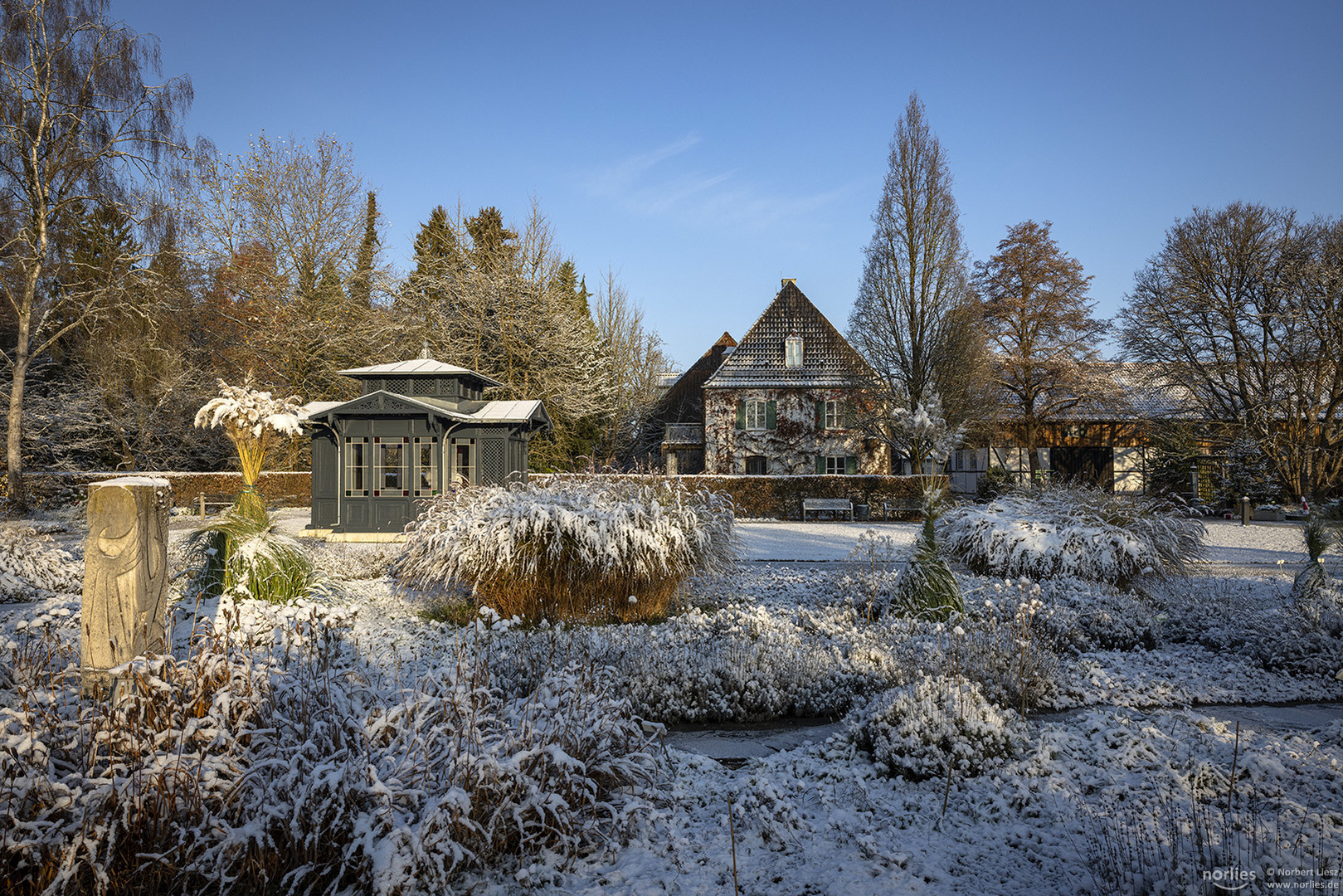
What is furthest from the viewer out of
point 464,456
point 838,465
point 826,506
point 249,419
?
point 838,465

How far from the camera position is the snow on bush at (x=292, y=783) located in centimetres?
245

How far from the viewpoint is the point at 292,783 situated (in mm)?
2676

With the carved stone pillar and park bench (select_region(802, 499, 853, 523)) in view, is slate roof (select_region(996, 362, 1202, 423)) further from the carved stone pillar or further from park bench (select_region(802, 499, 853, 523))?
the carved stone pillar

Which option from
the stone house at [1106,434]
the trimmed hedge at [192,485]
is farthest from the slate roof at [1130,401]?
the trimmed hedge at [192,485]

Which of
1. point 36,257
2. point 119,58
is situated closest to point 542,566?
point 36,257

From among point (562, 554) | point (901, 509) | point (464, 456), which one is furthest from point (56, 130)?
point (901, 509)

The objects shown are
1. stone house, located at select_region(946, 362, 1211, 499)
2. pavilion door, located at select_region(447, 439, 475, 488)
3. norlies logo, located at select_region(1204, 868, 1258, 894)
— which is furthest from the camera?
stone house, located at select_region(946, 362, 1211, 499)

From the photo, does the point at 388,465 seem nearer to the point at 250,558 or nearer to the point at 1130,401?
the point at 250,558

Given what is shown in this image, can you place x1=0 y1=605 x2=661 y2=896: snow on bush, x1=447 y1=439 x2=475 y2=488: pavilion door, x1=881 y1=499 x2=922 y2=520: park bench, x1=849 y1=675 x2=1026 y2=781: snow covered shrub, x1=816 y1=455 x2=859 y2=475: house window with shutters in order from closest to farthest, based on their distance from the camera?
x1=0 y1=605 x2=661 y2=896: snow on bush → x1=849 y1=675 x2=1026 y2=781: snow covered shrub → x1=447 y1=439 x2=475 y2=488: pavilion door → x1=881 y1=499 x2=922 y2=520: park bench → x1=816 y1=455 x2=859 y2=475: house window with shutters

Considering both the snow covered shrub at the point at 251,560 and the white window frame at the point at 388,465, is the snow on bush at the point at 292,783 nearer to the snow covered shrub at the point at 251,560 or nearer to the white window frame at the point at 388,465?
the snow covered shrub at the point at 251,560

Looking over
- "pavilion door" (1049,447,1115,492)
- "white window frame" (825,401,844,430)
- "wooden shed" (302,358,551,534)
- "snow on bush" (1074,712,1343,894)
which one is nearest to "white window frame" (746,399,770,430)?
"white window frame" (825,401,844,430)

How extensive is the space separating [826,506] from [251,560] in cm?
1636

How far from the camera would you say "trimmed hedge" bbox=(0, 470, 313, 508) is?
58.8 ft

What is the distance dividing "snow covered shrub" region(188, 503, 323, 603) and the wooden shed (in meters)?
7.52
